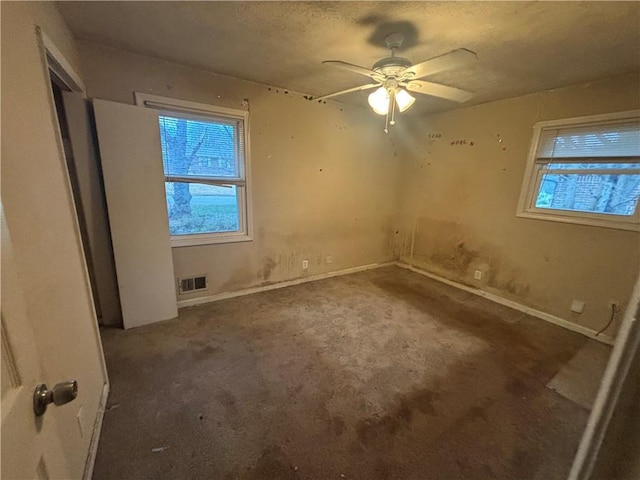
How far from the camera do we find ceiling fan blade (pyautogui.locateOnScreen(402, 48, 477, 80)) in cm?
138

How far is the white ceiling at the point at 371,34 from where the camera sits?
59.0 inches

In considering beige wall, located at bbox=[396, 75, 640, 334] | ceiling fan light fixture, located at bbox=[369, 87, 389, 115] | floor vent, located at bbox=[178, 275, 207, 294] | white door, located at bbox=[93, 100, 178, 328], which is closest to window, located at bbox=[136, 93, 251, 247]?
white door, located at bbox=[93, 100, 178, 328]

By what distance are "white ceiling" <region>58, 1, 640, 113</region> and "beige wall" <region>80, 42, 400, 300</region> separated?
212mm

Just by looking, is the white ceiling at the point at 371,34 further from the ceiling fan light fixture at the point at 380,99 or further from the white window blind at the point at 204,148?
the white window blind at the point at 204,148

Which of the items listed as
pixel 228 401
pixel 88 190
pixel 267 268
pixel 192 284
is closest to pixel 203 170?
pixel 88 190

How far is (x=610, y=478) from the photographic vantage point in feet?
1.48

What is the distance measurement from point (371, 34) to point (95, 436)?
2835 mm

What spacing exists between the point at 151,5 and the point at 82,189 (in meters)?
1.47

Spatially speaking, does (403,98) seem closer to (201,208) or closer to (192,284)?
(201,208)

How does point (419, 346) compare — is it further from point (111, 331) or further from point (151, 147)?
point (151, 147)

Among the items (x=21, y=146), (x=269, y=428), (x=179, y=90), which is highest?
(x=179, y=90)

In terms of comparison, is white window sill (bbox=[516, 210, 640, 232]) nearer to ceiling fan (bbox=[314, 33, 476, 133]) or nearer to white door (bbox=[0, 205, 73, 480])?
ceiling fan (bbox=[314, 33, 476, 133])

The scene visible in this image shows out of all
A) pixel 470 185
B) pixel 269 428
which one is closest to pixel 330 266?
pixel 470 185

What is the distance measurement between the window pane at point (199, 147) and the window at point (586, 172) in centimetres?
313
